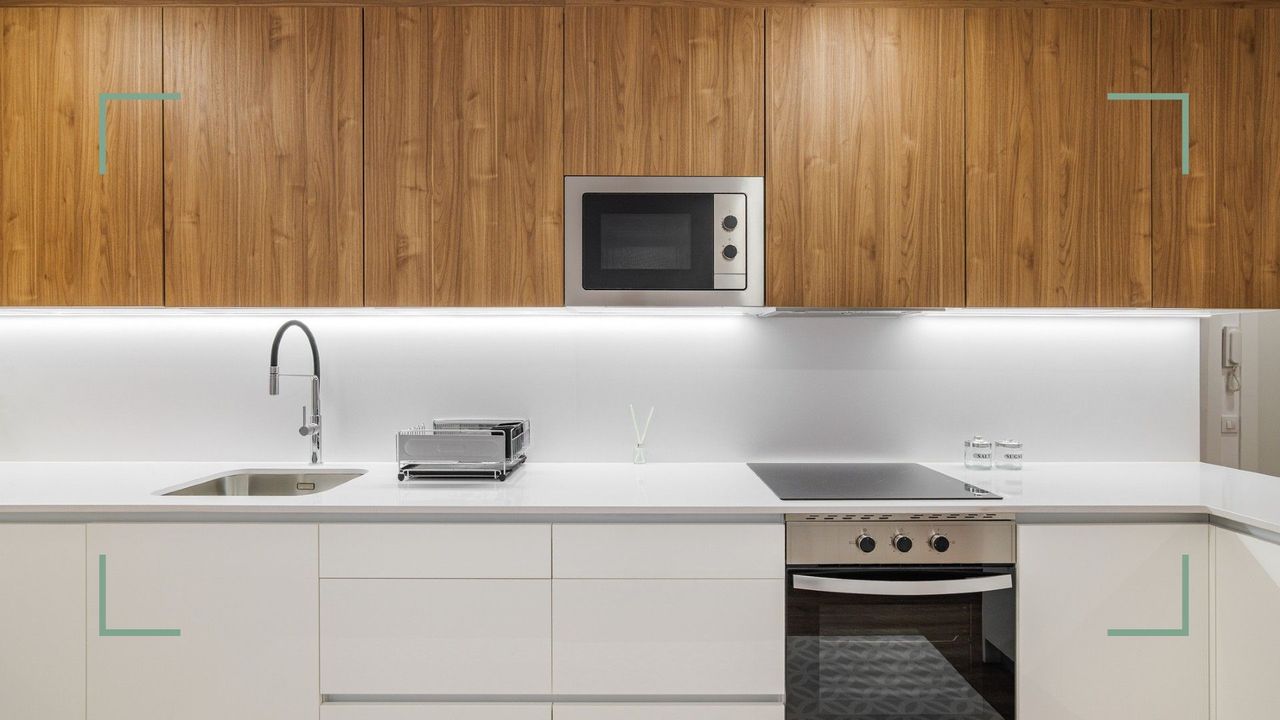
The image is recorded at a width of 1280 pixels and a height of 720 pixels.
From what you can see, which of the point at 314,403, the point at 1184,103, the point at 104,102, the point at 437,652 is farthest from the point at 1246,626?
the point at 104,102

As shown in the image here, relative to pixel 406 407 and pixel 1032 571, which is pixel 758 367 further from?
pixel 406 407

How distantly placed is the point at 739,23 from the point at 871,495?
1.43 meters

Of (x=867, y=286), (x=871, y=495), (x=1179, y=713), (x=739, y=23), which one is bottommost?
(x=1179, y=713)

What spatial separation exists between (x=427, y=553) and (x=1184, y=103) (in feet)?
8.36

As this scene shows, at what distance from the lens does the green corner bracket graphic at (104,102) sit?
202 cm

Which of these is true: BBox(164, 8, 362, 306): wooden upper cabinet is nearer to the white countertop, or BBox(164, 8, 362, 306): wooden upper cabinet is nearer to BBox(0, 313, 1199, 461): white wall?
BBox(0, 313, 1199, 461): white wall

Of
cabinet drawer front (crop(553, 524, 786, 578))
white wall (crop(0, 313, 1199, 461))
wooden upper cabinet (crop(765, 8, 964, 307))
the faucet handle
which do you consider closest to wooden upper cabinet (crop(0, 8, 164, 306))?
white wall (crop(0, 313, 1199, 461))

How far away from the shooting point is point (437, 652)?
172 centimetres

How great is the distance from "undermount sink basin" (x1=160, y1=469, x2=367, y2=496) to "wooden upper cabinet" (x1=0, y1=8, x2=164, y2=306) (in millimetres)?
642

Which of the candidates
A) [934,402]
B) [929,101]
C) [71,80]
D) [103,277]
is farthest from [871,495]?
[71,80]

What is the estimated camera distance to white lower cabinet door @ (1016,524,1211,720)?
5.64 ft

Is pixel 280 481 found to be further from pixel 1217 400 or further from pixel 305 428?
pixel 1217 400

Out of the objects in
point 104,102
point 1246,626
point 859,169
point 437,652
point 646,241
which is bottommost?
point 437,652

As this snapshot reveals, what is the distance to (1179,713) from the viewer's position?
172cm
